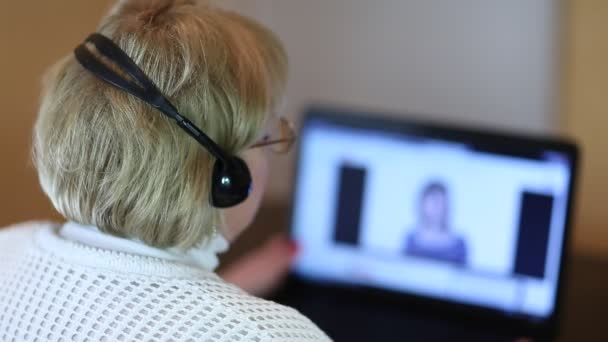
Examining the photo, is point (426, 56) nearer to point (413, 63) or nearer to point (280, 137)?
point (413, 63)

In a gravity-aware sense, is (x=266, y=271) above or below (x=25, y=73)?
below

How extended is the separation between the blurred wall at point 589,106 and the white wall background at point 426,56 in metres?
0.09

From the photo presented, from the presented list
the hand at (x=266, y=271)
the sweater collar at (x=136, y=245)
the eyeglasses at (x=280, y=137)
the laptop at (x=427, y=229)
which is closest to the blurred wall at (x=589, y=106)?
the laptop at (x=427, y=229)

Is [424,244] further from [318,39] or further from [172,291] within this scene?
[318,39]

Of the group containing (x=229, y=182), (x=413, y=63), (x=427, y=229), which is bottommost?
(x=427, y=229)

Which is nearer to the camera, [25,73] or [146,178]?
[146,178]

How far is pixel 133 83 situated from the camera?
2.23 ft

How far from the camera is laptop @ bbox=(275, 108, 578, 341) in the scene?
1048 millimetres

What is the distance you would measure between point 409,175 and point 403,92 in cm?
58

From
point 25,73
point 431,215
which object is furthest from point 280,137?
point 25,73

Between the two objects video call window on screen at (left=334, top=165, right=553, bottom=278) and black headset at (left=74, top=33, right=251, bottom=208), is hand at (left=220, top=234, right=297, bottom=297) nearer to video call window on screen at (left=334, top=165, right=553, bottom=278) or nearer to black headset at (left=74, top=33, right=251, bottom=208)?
video call window on screen at (left=334, top=165, right=553, bottom=278)

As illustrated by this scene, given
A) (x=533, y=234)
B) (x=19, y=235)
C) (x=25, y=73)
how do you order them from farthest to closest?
(x=25, y=73), (x=533, y=234), (x=19, y=235)

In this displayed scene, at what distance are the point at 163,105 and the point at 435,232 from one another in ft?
1.84

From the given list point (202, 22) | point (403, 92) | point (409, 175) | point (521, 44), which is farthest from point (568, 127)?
point (202, 22)
